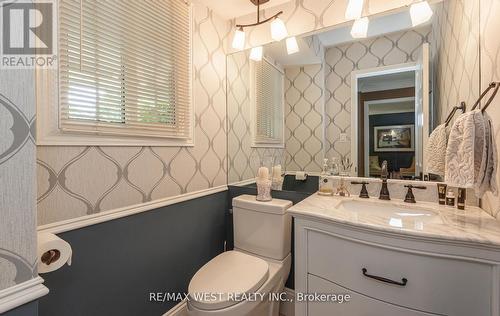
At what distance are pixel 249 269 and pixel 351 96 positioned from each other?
125 cm

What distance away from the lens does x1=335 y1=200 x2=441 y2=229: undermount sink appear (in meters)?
1.20

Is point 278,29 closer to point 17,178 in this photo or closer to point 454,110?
point 454,110

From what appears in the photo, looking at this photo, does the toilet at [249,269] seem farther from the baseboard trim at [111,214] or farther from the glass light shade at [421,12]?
the glass light shade at [421,12]

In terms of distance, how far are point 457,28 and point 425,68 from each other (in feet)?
0.74

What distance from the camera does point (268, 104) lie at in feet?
6.33

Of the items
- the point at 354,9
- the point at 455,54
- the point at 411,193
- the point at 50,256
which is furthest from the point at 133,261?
the point at 455,54

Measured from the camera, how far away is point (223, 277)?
127cm

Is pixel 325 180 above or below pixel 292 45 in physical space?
below

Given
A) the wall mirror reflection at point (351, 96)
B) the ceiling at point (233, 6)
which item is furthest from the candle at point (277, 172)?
the ceiling at point (233, 6)

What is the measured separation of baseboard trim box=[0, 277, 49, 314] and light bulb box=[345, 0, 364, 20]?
185cm

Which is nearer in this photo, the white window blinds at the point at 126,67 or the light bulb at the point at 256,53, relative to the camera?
the white window blinds at the point at 126,67

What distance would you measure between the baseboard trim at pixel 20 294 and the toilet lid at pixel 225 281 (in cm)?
67

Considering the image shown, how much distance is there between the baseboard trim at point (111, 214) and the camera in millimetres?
980

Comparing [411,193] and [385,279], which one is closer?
[385,279]
